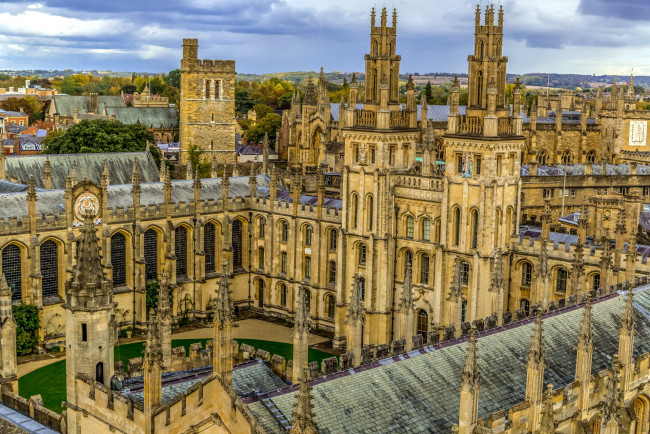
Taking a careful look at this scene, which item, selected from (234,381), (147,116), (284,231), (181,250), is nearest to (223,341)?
(234,381)

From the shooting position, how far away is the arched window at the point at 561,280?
46562 mm

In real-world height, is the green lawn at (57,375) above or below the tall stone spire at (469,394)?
below

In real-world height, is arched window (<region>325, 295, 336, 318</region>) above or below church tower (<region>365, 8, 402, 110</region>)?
below

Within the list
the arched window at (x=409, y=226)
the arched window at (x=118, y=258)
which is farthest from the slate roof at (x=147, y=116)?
the arched window at (x=409, y=226)

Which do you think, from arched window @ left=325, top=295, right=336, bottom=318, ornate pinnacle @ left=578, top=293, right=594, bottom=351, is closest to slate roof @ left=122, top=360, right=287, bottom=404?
ornate pinnacle @ left=578, top=293, right=594, bottom=351

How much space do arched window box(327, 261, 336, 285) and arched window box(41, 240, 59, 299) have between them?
16.5 m

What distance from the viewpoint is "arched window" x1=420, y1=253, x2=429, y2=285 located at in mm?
49094

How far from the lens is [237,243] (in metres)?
59.6

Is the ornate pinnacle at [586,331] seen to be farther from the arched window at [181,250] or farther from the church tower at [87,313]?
the arched window at [181,250]

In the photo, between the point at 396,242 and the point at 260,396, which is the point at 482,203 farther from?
the point at 260,396

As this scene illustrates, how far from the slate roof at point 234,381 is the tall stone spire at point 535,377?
25.4 feet

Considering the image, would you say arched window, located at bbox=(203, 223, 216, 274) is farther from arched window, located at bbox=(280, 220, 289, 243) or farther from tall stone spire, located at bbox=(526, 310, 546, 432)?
tall stone spire, located at bbox=(526, 310, 546, 432)

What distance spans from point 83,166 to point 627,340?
167 feet

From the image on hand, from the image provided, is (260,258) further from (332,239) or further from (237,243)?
(332,239)
